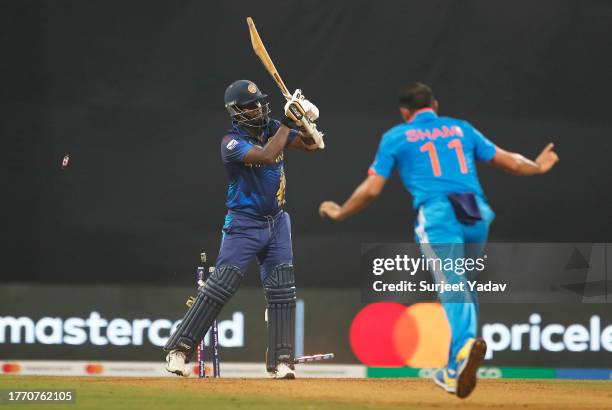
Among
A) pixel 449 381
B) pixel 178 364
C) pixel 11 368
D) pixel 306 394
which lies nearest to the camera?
pixel 449 381

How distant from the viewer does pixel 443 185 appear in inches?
255

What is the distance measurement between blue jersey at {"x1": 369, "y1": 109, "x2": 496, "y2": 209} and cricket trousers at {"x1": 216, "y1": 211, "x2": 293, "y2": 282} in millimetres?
1425

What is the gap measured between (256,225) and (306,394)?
123 centimetres

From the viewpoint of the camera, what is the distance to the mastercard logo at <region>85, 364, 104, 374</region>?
9180 mm

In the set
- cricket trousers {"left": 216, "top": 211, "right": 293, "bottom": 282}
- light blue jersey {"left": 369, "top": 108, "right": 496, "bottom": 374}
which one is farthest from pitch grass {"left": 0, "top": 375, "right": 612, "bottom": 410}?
cricket trousers {"left": 216, "top": 211, "right": 293, "bottom": 282}

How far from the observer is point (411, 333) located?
9.26 metres

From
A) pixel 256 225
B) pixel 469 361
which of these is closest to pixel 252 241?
pixel 256 225

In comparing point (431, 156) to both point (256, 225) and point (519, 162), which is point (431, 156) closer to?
point (519, 162)

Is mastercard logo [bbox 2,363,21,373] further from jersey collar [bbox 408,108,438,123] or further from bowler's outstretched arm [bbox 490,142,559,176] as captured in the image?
bowler's outstretched arm [bbox 490,142,559,176]

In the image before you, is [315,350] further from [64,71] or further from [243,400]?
[64,71]

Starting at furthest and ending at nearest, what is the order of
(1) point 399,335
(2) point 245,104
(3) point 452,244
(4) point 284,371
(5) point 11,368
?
1. (1) point 399,335
2. (5) point 11,368
3. (4) point 284,371
4. (2) point 245,104
5. (3) point 452,244

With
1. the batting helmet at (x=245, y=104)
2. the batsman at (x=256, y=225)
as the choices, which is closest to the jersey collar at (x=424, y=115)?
the batsman at (x=256, y=225)

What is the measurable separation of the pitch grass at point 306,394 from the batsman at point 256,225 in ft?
1.00

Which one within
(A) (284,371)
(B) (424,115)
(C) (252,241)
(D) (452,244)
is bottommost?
(A) (284,371)
